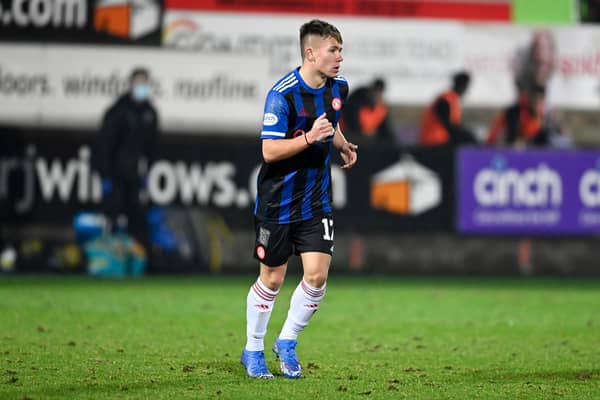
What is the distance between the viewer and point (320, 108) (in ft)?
24.2

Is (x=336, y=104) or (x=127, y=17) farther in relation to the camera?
(x=127, y=17)

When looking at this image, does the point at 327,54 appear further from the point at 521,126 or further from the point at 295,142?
the point at 521,126

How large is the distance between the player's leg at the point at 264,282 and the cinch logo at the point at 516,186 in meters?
10.7

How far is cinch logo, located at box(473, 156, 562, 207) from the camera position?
1778cm

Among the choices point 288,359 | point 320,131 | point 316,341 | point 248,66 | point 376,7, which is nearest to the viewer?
point 320,131

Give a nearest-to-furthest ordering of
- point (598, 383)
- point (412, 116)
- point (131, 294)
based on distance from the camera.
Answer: point (598, 383)
point (131, 294)
point (412, 116)

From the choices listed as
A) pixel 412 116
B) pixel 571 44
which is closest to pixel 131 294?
pixel 412 116

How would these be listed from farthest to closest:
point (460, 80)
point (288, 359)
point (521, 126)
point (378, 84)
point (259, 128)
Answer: point (521, 126) → point (460, 80) → point (378, 84) → point (259, 128) → point (288, 359)

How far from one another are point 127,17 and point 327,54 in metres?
10.1

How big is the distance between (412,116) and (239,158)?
111 inches

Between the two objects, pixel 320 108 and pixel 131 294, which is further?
pixel 131 294

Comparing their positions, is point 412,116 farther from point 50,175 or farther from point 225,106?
point 50,175

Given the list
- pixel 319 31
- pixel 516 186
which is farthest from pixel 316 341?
pixel 516 186

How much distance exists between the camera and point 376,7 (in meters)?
17.8
